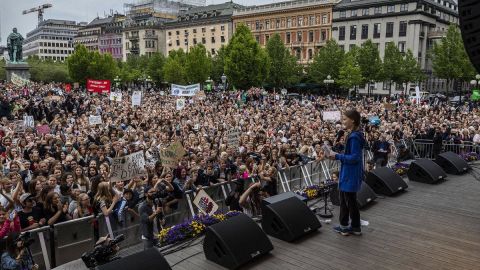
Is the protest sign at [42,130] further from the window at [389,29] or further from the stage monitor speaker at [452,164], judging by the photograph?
the window at [389,29]

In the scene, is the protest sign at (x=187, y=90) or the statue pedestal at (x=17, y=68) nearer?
the protest sign at (x=187, y=90)

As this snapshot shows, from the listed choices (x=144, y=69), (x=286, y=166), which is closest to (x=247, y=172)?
(x=286, y=166)

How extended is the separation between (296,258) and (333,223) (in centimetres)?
191

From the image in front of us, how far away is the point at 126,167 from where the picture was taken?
9617 mm

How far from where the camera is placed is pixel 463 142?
59.9ft

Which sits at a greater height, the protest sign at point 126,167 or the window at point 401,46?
the window at point 401,46

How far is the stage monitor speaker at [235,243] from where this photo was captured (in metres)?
6.36

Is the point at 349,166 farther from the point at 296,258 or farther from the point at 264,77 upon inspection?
the point at 264,77

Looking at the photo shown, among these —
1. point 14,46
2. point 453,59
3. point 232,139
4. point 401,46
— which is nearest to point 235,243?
point 232,139

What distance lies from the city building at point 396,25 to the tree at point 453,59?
9.14 metres

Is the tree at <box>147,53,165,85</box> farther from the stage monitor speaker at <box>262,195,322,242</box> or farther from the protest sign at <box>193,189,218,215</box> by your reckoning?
the stage monitor speaker at <box>262,195,322,242</box>

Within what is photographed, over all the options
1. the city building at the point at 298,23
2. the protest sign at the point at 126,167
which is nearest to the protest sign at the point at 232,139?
the protest sign at the point at 126,167

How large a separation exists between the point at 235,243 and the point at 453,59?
5747 centimetres

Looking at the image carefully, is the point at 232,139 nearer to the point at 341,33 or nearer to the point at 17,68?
the point at 17,68
